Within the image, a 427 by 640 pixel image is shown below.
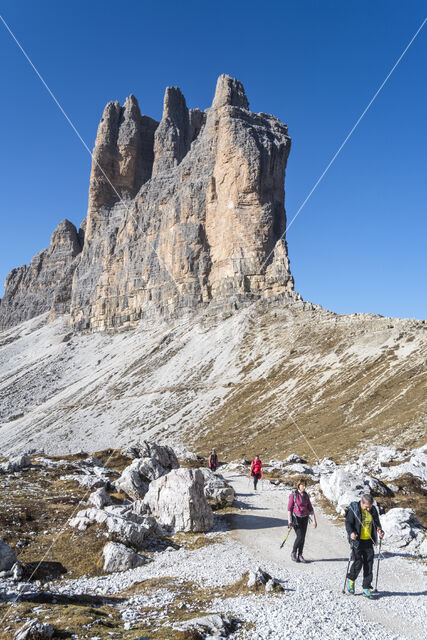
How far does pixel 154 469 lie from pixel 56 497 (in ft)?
14.4

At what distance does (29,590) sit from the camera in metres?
9.54

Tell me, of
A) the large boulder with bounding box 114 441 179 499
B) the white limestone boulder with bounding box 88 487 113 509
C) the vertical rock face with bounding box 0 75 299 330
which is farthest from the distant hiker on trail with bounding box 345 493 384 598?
the vertical rock face with bounding box 0 75 299 330

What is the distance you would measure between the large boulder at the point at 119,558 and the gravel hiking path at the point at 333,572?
10.6 feet

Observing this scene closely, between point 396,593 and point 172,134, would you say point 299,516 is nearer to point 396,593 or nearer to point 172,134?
point 396,593

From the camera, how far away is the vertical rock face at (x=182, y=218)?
102 meters

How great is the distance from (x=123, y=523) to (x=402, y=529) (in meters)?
8.35

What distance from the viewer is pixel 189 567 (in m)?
11.4

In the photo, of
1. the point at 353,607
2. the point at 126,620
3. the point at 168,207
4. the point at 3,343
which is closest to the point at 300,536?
the point at 353,607

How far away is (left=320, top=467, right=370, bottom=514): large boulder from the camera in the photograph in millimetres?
16000

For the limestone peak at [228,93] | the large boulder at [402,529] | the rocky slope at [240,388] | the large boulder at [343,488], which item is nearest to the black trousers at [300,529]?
the large boulder at [402,529]

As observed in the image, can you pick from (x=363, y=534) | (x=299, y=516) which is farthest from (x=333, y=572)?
(x=363, y=534)

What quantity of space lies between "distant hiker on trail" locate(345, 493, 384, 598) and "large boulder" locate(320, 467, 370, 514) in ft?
20.6

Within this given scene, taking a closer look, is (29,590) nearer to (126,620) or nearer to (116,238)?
(126,620)

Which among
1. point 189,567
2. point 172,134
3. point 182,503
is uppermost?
point 172,134
